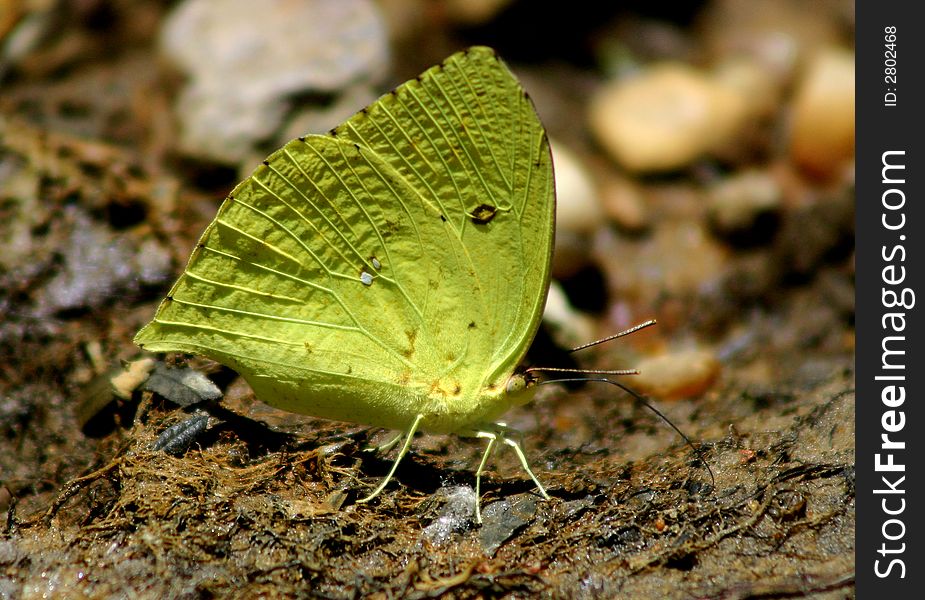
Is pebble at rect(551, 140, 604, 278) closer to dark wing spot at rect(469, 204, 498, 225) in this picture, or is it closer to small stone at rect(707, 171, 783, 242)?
small stone at rect(707, 171, 783, 242)

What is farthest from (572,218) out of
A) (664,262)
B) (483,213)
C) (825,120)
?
(483,213)

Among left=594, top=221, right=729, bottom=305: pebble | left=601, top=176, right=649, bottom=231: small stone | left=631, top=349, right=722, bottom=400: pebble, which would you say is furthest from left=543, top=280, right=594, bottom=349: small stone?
left=601, top=176, right=649, bottom=231: small stone

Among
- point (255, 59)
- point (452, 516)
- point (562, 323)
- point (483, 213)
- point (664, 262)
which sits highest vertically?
point (255, 59)

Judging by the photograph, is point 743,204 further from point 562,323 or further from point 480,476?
point 480,476

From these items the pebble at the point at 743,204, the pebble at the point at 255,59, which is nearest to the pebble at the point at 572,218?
the pebble at the point at 743,204

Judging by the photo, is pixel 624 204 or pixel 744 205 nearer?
pixel 744 205

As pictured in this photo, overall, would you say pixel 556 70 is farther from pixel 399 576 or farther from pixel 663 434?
pixel 399 576
